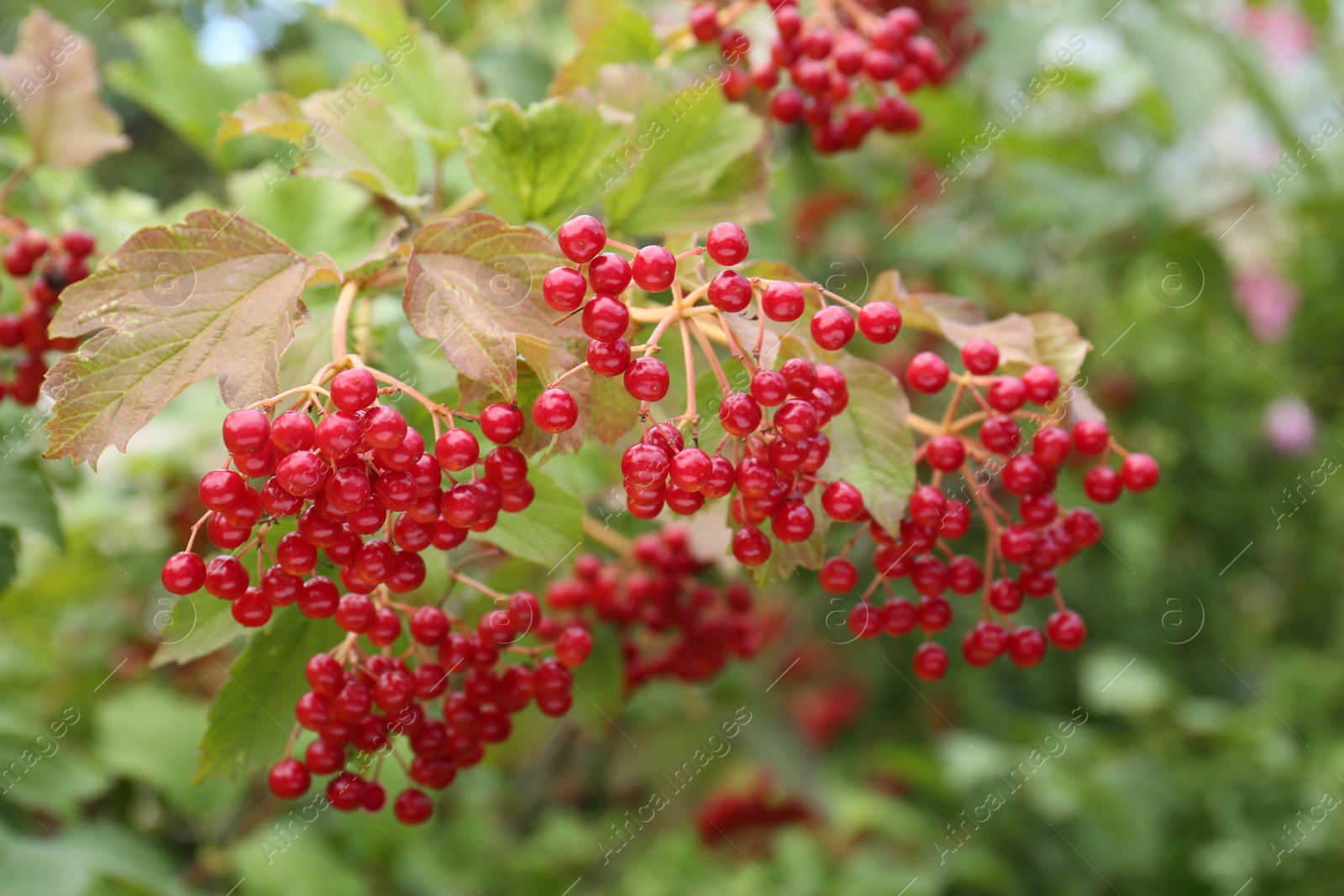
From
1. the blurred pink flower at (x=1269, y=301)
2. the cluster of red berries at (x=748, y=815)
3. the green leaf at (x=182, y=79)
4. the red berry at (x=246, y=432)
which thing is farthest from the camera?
the blurred pink flower at (x=1269, y=301)

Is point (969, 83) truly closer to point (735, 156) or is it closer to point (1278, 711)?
point (735, 156)

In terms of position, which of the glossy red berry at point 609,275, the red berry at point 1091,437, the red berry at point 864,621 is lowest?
the red berry at point 864,621

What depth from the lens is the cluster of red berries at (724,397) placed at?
0.68 metres

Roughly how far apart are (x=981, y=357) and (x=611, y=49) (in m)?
0.71

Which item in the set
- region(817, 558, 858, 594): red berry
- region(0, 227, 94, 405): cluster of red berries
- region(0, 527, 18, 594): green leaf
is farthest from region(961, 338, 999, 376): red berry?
region(0, 527, 18, 594): green leaf

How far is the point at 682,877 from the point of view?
2283 mm

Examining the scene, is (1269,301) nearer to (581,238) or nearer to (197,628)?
(581,238)

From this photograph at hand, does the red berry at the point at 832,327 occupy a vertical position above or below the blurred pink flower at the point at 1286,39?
above

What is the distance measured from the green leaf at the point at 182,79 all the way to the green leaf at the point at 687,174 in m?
0.92

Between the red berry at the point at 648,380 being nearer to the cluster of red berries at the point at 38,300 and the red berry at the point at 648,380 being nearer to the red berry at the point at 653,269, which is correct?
the red berry at the point at 653,269

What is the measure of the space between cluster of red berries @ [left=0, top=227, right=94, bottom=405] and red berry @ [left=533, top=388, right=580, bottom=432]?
0.69 meters

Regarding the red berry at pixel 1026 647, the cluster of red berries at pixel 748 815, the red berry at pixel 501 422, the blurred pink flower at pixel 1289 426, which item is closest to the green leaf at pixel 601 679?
the red berry at pixel 1026 647

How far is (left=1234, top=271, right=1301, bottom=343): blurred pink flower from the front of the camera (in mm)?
3051

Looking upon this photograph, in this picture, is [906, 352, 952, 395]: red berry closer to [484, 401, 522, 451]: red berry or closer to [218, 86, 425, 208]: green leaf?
[484, 401, 522, 451]: red berry
